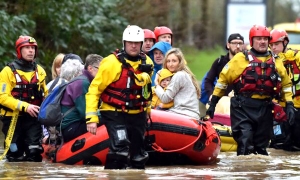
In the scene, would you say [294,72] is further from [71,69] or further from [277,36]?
[71,69]

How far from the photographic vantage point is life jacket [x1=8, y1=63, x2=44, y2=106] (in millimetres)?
12164

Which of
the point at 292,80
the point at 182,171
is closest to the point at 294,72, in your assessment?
the point at 292,80

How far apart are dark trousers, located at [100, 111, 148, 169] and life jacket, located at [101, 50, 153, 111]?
0.13 meters

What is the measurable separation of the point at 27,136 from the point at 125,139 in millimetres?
2266

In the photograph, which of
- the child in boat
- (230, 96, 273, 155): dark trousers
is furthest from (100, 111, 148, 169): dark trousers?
the child in boat

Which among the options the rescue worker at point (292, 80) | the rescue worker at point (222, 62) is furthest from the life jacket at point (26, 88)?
the rescue worker at point (292, 80)

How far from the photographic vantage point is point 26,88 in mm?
12227

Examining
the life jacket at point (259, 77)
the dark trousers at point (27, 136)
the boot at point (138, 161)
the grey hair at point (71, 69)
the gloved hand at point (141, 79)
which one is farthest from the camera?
the grey hair at point (71, 69)

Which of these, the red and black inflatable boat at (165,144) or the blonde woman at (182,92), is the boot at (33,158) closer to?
the red and black inflatable boat at (165,144)

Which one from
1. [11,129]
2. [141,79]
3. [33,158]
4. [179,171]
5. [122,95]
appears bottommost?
[33,158]

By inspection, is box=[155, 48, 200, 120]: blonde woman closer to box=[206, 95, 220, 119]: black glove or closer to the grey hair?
box=[206, 95, 220, 119]: black glove

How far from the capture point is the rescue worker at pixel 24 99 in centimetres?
1209

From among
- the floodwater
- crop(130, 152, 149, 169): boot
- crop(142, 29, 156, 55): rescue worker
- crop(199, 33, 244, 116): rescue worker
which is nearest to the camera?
the floodwater

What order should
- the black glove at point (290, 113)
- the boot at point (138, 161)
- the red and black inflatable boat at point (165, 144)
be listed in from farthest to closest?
the black glove at point (290, 113) < the red and black inflatable boat at point (165, 144) < the boot at point (138, 161)
